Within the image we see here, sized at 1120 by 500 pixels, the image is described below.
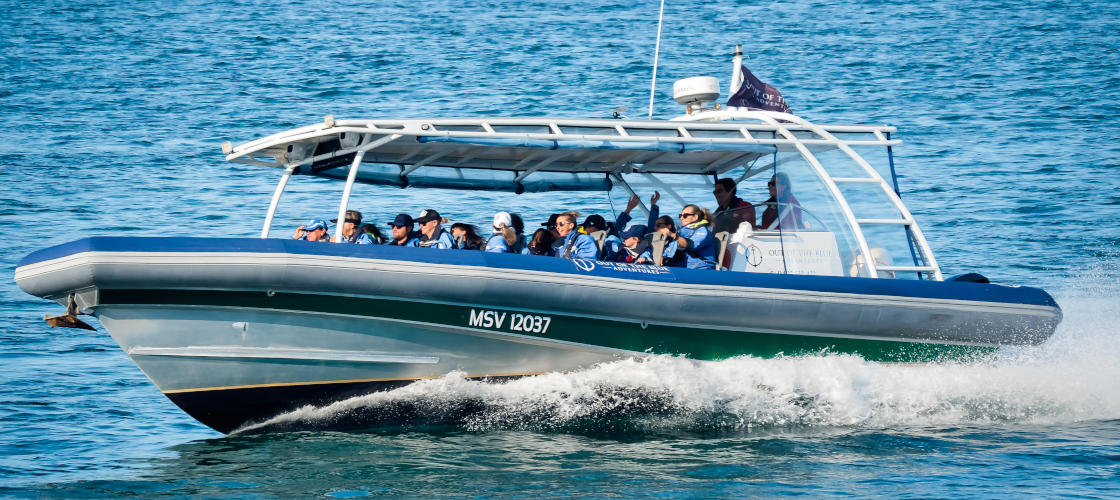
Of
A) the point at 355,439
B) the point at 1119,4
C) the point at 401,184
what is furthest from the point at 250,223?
the point at 1119,4

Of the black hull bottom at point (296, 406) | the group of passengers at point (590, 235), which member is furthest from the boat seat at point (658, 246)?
the black hull bottom at point (296, 406)

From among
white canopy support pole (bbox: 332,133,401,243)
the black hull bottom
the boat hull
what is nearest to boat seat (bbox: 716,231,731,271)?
the boat hull

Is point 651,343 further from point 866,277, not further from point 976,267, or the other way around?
point 976,267

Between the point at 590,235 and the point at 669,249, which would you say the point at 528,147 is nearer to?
the point at 590,235

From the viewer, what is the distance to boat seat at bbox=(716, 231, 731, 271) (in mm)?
8234

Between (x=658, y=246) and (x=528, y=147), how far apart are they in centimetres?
118

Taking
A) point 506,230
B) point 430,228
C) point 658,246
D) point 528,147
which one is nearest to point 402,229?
point 430,228

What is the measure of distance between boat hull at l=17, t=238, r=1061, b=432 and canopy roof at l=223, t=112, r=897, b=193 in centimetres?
89

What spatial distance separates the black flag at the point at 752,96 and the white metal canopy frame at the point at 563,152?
16cm

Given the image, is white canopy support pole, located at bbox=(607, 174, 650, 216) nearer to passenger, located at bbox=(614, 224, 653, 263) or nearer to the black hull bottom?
passenger, located at bbox=(614, 224, 653, 263)

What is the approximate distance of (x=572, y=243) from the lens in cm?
797

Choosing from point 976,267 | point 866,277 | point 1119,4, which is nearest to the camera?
point 866,277

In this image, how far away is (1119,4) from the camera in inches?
1172

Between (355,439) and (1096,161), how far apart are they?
15832mm
